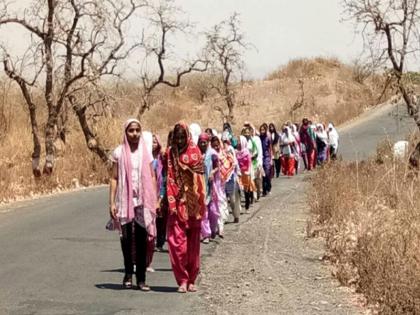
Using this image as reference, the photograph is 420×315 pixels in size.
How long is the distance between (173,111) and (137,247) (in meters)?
62.6

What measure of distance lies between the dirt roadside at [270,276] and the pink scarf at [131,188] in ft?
3.51

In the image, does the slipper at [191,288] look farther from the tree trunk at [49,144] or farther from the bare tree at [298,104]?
the bare tree at [298,104]

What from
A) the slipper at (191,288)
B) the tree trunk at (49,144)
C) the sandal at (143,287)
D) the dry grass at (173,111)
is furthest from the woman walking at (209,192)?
the tree trunk at (49,144)

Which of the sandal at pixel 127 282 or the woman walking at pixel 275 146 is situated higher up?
the woman walking at pixel 275 146

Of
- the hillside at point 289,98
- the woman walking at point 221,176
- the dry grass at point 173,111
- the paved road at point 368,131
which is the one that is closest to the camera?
the woman walking at point 221,176

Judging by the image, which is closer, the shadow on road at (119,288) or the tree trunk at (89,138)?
the shadow on road at (119,288)

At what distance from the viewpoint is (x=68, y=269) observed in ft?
37.0

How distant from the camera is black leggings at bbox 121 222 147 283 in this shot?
9930mm

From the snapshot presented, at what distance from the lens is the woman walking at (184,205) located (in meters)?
9.99

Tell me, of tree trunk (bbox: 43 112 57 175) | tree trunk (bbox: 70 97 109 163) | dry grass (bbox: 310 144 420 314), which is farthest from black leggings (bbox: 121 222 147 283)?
tree trunk (bbox: 70 97 109 163)

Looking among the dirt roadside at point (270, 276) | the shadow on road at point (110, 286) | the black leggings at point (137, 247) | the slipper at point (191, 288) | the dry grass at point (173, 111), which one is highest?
the dry grass at point (173, 111)

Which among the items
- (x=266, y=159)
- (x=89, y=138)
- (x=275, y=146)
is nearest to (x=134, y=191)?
(x=266, y=159)

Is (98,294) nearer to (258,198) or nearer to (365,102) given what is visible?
(258,198)

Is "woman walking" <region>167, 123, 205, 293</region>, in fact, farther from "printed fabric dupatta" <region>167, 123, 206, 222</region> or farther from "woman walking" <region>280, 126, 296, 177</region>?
"woman walking" <region>280, 126, 296, 177</region>
